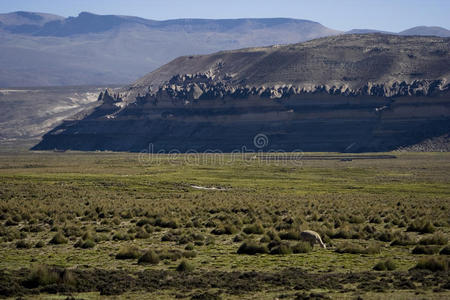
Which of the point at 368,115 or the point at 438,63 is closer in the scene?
the point at 368,115

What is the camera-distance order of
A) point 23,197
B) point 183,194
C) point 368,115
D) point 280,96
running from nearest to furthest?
point 23,197 < point 183,194 < point 368,115 < point 280,96

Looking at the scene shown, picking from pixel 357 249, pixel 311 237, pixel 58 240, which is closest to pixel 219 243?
pixel 311 237

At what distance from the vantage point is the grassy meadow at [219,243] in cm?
2192

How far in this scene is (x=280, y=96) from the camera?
156 m

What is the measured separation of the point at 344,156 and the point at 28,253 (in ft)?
311

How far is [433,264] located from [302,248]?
541 centimetres

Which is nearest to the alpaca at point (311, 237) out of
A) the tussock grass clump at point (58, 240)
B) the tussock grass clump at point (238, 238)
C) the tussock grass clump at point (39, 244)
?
the tussock grass clump at point (238, 238)

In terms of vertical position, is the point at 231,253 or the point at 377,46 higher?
the point at 377,46

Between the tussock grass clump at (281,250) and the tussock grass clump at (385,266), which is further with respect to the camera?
the tussock grass clump at (281,250)

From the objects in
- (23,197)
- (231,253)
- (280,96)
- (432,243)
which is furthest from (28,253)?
(280,96)

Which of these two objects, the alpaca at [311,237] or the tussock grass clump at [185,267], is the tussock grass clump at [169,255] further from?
the alpaca at [311,237]

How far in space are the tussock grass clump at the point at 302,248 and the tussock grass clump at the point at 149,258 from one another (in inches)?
211

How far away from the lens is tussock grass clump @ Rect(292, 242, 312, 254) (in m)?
27.8

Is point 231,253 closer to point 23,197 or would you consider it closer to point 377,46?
point 23,197
